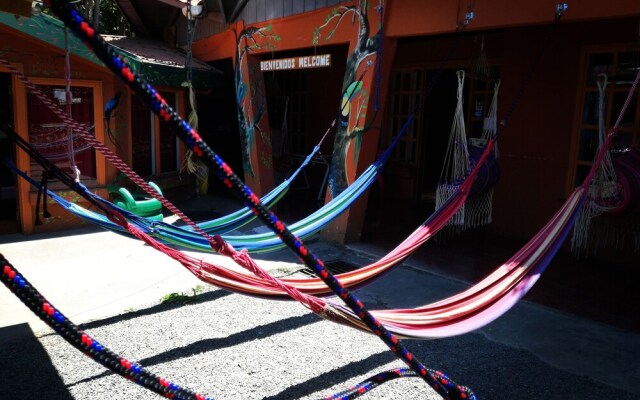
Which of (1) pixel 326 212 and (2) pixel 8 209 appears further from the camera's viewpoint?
(2) pixel 8 209

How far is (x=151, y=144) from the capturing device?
6.35 meters

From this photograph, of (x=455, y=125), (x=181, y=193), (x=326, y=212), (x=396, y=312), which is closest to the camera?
(x=396, y=312)

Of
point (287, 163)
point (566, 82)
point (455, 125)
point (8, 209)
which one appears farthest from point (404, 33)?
point (8, 209)

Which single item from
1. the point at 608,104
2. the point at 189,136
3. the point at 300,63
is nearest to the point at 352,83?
the point at 300,63

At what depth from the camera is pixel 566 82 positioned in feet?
14.1

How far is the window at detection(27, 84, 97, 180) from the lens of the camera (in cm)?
491

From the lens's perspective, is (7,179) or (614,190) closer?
(614,190)

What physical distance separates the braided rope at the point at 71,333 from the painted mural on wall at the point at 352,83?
133 inches

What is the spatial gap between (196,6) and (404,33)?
313cm

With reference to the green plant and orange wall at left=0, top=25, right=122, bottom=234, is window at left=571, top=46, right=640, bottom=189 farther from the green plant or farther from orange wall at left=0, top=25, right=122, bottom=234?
orange wall at left=0, top=25, right=122, bottom=234

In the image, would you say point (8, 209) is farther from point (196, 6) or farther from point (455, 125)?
point (455, 125)

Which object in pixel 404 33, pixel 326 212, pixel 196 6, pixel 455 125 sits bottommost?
pixel 326 212

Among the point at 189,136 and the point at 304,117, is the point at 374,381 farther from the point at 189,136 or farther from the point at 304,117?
the point at 304,117

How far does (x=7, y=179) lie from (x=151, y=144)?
1.97 metres
